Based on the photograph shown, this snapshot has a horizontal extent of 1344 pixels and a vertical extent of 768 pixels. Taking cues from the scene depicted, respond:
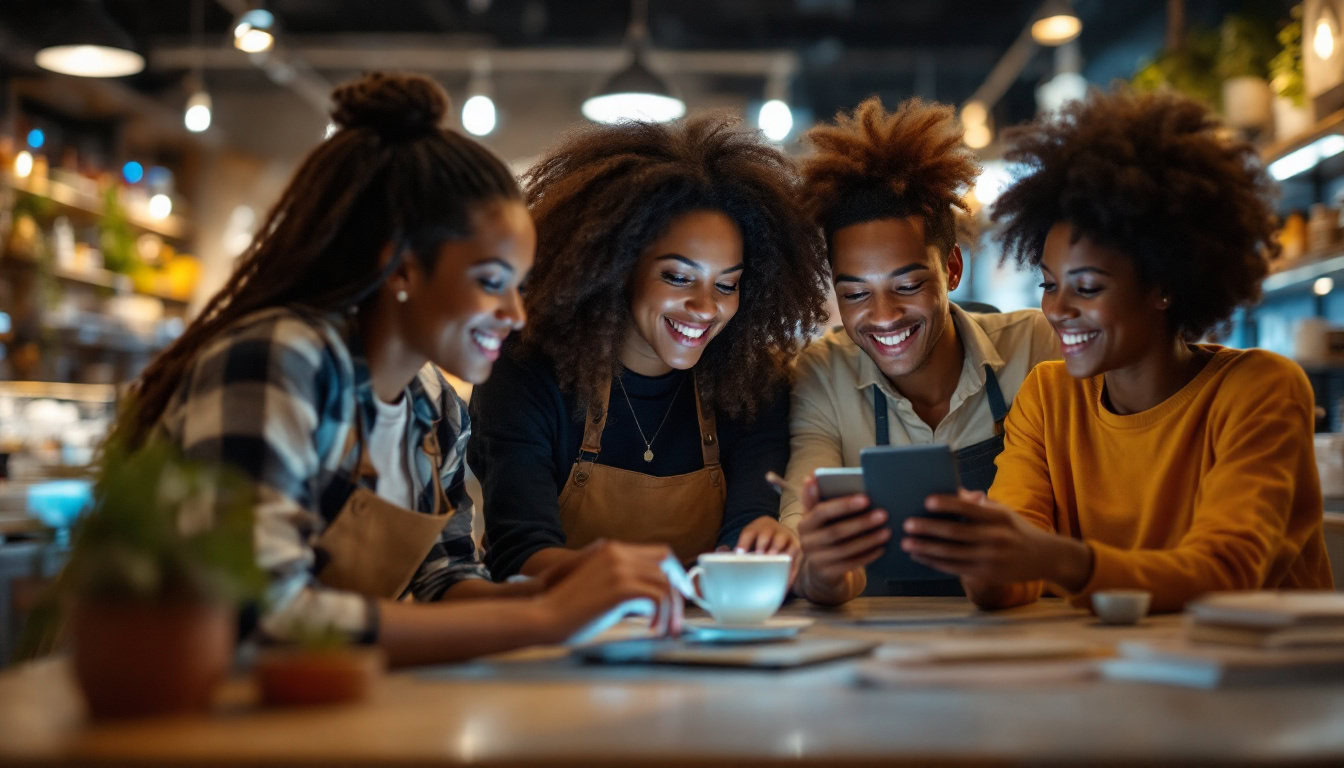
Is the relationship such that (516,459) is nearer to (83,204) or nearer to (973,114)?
(83,204)

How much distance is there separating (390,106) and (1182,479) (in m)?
1.35

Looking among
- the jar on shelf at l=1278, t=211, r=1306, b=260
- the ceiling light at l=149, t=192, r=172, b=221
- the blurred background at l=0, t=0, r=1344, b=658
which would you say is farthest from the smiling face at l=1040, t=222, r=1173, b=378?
the ceiling light at l=149, t=192, r=172, b=221

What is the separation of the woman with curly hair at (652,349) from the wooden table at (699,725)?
106cm

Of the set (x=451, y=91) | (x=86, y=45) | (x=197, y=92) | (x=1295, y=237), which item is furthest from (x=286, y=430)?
(x=451, y=91)

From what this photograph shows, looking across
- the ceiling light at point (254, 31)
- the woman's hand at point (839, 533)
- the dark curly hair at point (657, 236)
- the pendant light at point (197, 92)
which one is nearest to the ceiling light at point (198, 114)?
the pendant light at point (197, 92)

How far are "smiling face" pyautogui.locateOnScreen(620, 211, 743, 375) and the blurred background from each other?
226 centimetres

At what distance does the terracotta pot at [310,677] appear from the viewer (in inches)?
41.1

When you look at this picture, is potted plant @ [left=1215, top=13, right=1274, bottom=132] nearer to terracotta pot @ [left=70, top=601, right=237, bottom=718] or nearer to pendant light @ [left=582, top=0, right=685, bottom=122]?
pendant light @ [left=582, top=0, right=685, bottom=122]

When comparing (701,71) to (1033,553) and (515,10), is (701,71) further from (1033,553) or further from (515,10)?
(1033,553)

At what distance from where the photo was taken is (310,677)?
104cm

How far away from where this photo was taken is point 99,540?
0.99m

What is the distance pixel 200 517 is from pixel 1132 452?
1460 millimetres

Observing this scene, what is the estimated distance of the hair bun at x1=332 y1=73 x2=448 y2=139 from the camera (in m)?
1.63

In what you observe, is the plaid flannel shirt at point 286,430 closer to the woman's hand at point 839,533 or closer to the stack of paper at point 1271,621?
the woman's hand at point 839,533
